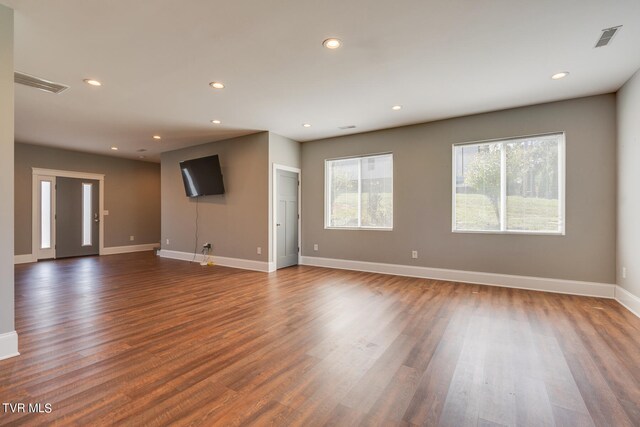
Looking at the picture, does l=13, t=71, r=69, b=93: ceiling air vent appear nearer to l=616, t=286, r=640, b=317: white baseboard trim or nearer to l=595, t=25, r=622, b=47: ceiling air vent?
l=595, t=25, r=622, b=47: ceiling air vent

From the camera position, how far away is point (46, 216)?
700 cm

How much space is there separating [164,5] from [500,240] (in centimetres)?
493

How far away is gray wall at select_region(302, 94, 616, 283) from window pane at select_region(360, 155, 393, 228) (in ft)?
0.55

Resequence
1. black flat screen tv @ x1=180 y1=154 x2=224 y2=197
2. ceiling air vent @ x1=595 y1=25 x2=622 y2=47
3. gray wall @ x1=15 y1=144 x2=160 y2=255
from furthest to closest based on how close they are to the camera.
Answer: gray wall @ x1=15 y1=144 x2=160 y2=255, black flat screen tv @ x1=180 y1=154 x2=224 y2=197, ceiling air vent @ x1=595 y1=25 x2=622 y2=47

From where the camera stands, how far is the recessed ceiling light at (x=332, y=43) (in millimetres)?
2640

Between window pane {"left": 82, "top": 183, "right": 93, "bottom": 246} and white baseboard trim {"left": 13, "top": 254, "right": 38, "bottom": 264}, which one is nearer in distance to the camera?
white baseboard trim {"left": 13, "top": 254, "right": 38, "bottom": 264}

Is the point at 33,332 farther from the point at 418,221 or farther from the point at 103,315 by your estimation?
the point at 418,221

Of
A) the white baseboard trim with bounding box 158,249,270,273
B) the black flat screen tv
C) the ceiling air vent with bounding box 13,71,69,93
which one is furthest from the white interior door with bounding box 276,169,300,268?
the ceiling air vent with bounding box 13,71,69,93

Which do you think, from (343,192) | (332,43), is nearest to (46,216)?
(343,192)

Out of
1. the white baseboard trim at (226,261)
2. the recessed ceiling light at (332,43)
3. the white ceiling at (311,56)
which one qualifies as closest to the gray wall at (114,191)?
the white baseboard trim at (226,261)

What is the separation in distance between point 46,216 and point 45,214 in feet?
0.17

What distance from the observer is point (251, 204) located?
5.87 meters

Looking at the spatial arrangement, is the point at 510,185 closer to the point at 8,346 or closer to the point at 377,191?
the point at 377,191

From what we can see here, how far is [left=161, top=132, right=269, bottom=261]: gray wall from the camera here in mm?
5750
